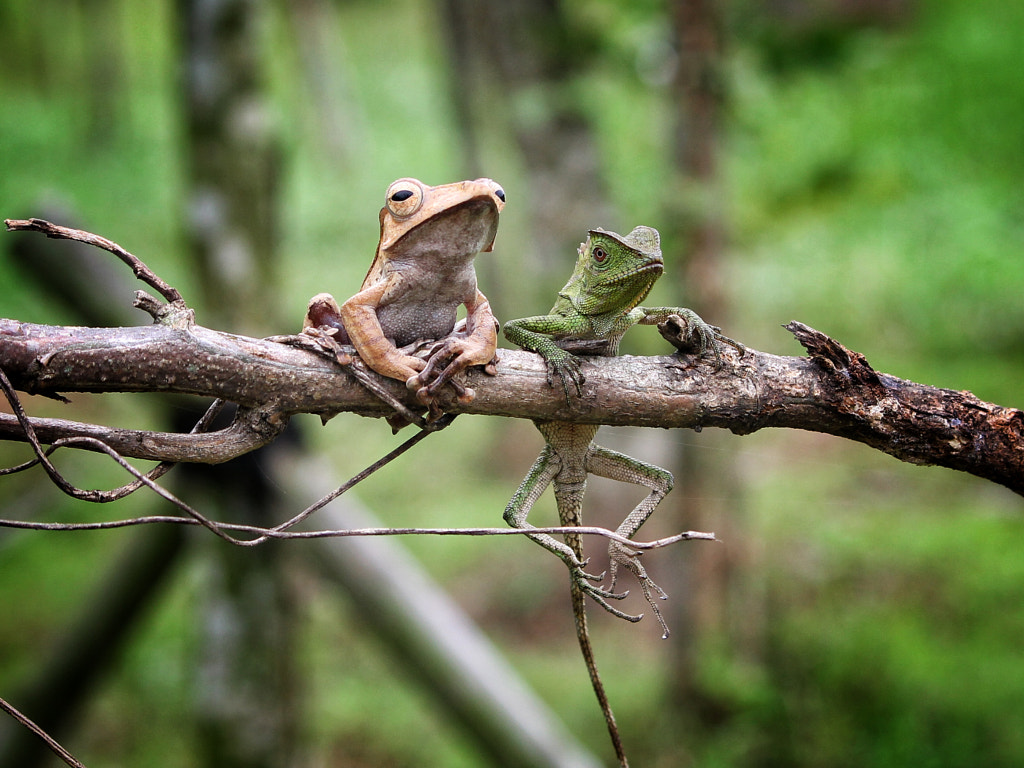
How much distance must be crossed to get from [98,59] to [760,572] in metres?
13.1

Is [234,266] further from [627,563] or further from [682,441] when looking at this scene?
[627,563]

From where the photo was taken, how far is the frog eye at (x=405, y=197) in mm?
1915

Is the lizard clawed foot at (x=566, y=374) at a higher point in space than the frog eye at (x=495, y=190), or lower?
lower

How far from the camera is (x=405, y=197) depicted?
1918mm

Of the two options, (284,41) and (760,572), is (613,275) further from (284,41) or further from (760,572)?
(284,41)

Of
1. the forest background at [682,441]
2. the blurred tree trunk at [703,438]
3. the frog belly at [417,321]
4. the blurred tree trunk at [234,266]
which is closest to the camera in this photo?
the frog belly at [417,321]

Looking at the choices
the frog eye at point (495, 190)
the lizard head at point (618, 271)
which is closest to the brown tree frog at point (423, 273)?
the frog eye at point (495, 190)

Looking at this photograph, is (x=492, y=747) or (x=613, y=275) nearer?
(x=613, y=275)

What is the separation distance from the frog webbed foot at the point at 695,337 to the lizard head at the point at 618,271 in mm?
227

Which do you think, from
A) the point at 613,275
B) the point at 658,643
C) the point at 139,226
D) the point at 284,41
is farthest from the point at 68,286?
the point at 284,41

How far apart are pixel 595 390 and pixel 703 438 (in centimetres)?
305

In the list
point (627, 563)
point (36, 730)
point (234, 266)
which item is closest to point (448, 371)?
point (627, 563)

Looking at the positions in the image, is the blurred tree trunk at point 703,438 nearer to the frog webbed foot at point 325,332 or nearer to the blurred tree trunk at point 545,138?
the blurred tree trunk at point 545,138

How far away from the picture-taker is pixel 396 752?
5.47m
